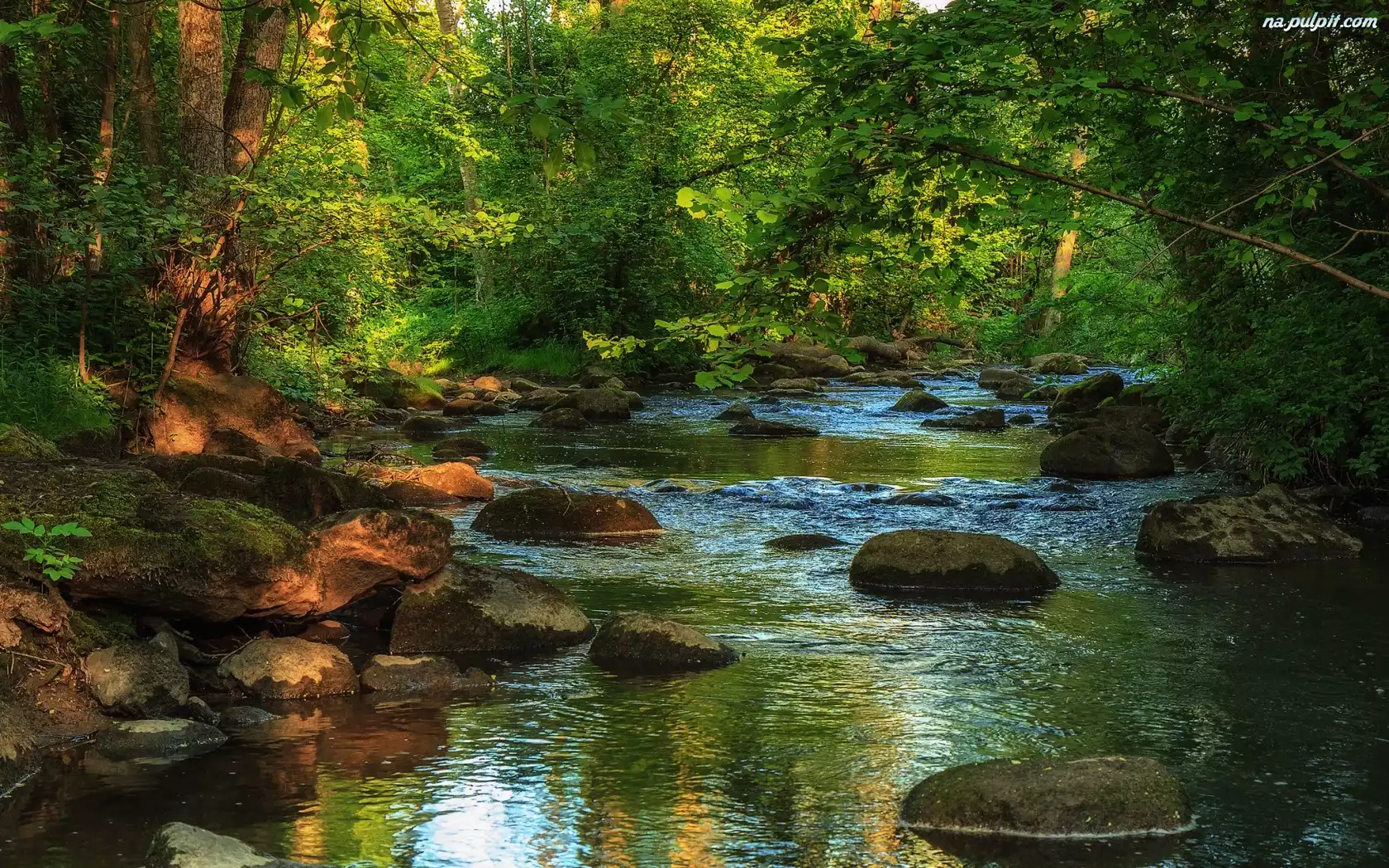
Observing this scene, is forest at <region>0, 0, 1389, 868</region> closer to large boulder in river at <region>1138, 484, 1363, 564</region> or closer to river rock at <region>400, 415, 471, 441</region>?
large boulder in river at <region>1138, 484, 1363, 564</region>

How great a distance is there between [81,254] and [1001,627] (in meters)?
10.8

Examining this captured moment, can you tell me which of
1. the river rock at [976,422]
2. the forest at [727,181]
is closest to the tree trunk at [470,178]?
the forest at [727,181]

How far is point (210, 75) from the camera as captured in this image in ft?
49.1

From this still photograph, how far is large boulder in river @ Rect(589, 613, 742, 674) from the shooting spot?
816cm

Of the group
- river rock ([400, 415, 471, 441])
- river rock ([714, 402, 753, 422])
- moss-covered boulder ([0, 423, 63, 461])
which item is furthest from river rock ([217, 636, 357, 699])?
river rock ([714, 402, 753, 422])

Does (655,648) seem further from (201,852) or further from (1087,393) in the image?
(1087,393)

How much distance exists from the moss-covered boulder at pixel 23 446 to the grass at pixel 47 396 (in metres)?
3.20

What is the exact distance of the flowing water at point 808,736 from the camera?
5.39 m

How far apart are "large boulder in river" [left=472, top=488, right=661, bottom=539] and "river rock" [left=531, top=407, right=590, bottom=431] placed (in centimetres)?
901

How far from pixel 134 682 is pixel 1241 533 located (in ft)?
30.6

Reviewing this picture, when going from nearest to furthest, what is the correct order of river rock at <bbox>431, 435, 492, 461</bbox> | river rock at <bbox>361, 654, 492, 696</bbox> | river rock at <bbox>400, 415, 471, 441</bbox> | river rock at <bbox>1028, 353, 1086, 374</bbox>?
river rock at <bbox>361, 654, 492, 696</bbox> → river rock at <bbox>431, 435, 492, 461</bbox> → river rock at <bbox>400, 415, 471, 441</bbox> → river rock at <bbox>1028, 353, 1086, 374</bbox>

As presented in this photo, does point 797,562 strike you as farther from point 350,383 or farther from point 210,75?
point 350,383

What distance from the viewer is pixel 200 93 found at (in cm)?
1486

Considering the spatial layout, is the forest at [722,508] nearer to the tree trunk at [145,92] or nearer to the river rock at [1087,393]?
the tree trunk at [145,92]
